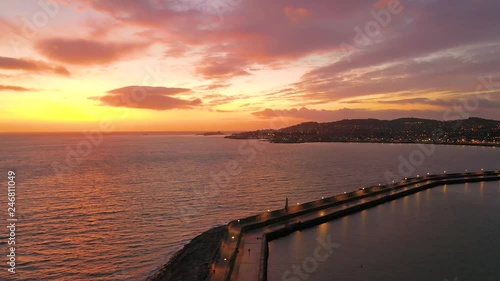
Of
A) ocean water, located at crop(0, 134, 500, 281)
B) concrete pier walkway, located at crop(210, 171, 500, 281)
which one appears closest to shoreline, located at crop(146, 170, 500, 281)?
concrete pier walkway, located at crop(210, 171, 500, 281)

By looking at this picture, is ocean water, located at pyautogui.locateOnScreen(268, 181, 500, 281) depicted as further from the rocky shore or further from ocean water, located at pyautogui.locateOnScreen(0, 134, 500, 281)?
ocean water, located at pyautogui.locateOnScreen(0, 134, 500, 281)

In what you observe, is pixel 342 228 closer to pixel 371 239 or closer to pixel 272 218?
pixel 371 239

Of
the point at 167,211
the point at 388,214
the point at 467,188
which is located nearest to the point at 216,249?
the point at 167,211

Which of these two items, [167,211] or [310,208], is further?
[167,211]

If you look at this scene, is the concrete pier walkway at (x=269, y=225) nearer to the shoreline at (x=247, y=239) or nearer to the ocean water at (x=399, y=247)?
the shoreline at (x=247, y=239)

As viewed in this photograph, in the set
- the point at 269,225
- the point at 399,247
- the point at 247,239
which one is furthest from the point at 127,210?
the point at 399,247

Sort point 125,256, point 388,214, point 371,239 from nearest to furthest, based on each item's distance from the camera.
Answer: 1. point 125,256
2. point 371,239
3. point 388,214

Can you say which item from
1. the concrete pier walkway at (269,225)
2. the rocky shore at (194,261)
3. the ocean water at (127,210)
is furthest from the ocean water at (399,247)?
the ocean water at (127,210)
